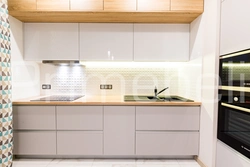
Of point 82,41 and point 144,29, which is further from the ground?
point 144,29

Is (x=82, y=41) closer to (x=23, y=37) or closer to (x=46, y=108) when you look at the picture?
(x=23, y=37)

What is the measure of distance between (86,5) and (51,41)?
2.53 ft

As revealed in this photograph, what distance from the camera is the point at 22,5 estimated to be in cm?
196

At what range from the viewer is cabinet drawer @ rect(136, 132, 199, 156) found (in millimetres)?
2064

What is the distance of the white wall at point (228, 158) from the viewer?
4.35 ft

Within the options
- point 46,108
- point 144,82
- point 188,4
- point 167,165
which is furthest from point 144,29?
point 167,165

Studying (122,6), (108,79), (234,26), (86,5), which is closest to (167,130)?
(108,79)

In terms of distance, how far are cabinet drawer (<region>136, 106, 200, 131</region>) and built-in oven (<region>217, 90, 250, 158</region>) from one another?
41cm

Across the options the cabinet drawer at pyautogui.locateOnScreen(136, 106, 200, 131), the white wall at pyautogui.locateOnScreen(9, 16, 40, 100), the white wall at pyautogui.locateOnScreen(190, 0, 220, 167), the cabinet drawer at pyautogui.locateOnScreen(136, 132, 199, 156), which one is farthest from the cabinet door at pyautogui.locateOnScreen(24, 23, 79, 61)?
the white wall at pyautogui.locateOnScreen(190, 0, 220, 167)

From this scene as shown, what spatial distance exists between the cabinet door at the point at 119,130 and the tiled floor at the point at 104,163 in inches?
5.1

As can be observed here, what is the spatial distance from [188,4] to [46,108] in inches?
89.4

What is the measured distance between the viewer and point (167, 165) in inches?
79.9

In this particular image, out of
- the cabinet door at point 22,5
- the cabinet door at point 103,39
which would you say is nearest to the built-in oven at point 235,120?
the cabinet door at point 103,39

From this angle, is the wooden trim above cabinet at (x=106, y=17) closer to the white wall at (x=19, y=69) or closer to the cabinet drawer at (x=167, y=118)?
the white wall at (x=19, y=69)
